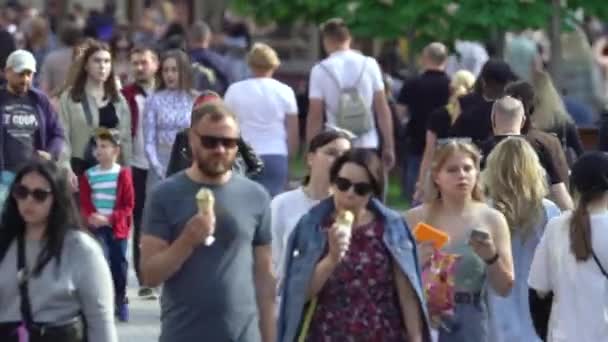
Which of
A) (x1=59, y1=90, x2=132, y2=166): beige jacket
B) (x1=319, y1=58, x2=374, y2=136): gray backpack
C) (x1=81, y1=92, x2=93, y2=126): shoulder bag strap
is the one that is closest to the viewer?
(x1=59, y1=90, x2=132, y2=166): beige jacket

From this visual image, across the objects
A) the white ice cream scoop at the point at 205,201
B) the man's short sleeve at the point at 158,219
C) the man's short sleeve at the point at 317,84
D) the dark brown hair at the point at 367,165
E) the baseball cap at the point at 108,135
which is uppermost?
the dark brown hair at the point at 367,165

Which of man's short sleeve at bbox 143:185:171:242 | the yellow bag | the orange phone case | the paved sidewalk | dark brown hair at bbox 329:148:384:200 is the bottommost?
the paved sidewalk

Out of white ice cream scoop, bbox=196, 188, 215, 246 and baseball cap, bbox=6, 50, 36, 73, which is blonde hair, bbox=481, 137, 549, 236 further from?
baseball cap, bbox=6, 50, 36, 73

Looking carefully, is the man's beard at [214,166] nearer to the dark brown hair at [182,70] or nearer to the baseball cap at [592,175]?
the baseball cap at [592,175]

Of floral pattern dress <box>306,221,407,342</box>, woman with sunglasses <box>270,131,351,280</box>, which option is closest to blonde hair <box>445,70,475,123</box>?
woman with sunglasses <box>270,131,351,280</box>

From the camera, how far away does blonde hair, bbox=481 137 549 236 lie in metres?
10.7

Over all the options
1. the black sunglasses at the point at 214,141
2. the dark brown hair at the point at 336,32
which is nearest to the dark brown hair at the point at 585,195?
the black sunglasses at the point at 214,141

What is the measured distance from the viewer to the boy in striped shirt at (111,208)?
14.4 metres

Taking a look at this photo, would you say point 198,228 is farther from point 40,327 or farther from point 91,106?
point 91,106

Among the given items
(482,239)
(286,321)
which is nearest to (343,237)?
(286,321)

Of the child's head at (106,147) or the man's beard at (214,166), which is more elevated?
the man's beard at (214,166)

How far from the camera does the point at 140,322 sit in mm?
14594

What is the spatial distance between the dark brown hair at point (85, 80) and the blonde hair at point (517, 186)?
5.32 meters

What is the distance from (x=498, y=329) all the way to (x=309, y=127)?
6068mm
